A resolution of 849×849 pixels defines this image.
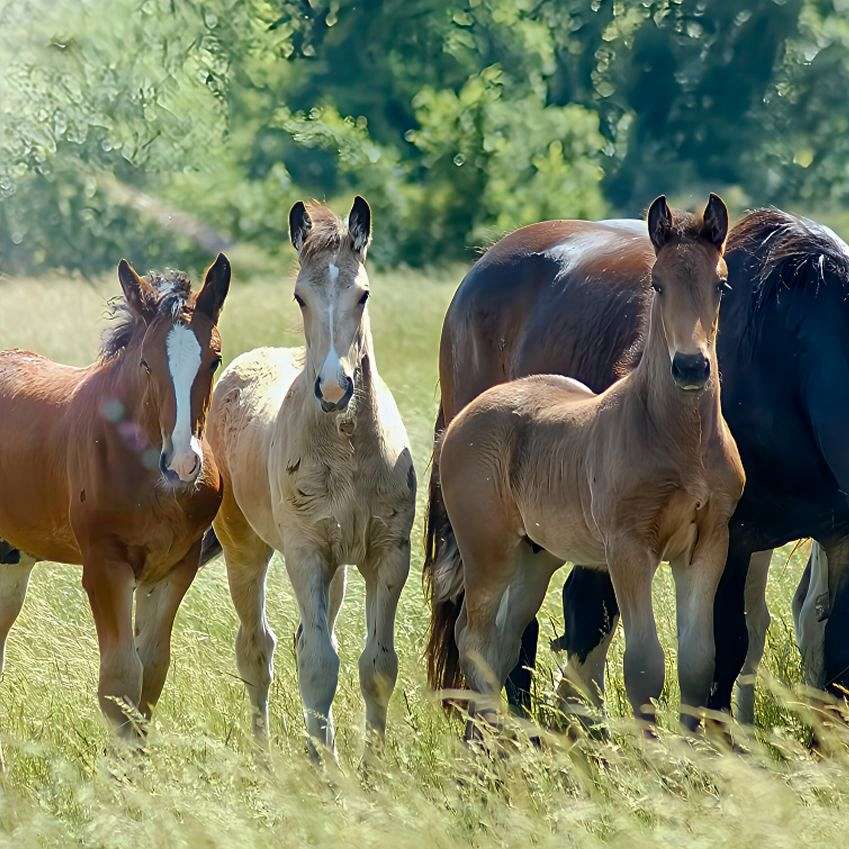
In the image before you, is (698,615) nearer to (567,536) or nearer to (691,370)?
(567,536)

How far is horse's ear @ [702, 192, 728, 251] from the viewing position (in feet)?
15.0

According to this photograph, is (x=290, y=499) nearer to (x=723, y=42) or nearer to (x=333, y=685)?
(x=333, y=685)

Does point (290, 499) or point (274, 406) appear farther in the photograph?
point (274, 406)

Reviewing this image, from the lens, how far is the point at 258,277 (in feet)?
86.3

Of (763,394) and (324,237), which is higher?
(324,237)

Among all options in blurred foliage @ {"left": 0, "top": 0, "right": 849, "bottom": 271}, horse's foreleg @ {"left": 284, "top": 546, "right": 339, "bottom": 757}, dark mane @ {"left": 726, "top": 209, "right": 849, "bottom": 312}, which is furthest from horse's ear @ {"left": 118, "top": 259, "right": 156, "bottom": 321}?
blurred foliage @ {"left": 0, "top": 0, "right": 849, "bottom": 271}

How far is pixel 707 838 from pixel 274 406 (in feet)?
10.6

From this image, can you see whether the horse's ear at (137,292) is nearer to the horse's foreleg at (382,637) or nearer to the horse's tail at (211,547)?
the horse's foreleg at (382,637)

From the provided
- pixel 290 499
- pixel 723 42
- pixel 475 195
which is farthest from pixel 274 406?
pixel 723 42

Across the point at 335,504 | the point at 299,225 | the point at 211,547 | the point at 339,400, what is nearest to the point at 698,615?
the point at 339,400

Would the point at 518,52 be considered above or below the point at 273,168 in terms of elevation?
above

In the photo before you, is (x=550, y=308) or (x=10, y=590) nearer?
(x=10, y=590)

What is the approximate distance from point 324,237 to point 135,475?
3.35 feet

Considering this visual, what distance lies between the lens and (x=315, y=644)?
5.43m
